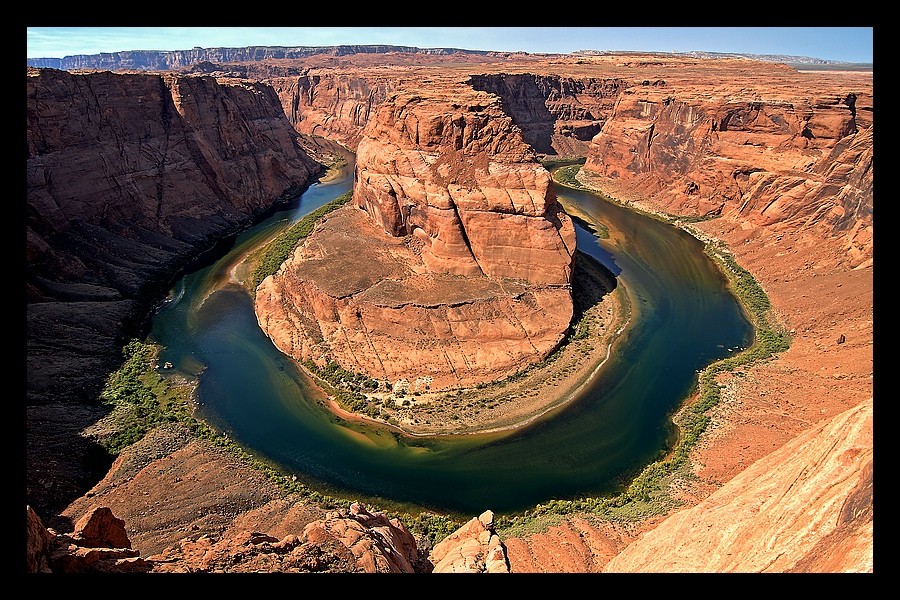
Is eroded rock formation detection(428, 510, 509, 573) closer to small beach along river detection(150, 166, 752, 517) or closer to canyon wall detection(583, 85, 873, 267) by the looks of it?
small beach along river detection(150, 166, 752, 517)

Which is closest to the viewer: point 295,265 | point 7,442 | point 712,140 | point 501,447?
point 7,442

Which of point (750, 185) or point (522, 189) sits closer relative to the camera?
point (522, 189)

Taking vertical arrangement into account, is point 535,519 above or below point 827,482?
below

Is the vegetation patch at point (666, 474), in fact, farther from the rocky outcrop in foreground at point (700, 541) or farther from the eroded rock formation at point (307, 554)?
the eroded rock formation at point (307, 554)

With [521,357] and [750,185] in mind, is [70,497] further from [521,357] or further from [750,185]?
[750,185]

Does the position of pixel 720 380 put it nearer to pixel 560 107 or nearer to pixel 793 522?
pixel 793 522

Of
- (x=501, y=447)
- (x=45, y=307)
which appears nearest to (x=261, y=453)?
(x=501, y=447)

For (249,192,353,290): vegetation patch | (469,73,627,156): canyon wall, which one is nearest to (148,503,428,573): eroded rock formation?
(249,192,353,290): vegetation patch

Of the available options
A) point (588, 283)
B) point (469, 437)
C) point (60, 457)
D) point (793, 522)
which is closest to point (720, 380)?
point (588, 283)
